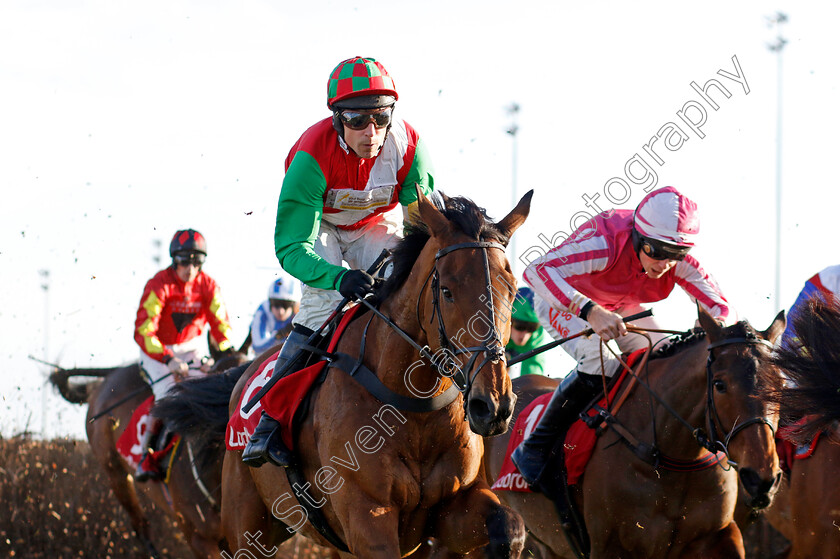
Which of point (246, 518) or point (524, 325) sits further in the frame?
point (524, 325)

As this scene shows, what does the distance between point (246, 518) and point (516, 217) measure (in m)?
2.27

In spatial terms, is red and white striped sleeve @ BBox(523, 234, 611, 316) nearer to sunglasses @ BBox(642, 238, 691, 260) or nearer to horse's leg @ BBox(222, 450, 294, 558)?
sunglasses @ BBox(642, 238, 691, 260)

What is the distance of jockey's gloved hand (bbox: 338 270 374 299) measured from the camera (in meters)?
4.03

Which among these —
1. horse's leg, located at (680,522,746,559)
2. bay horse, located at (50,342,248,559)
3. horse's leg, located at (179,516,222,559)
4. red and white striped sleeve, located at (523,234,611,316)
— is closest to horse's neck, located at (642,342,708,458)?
horse's leg, located at (680,522,746,559)

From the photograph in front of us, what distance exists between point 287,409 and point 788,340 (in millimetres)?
2227

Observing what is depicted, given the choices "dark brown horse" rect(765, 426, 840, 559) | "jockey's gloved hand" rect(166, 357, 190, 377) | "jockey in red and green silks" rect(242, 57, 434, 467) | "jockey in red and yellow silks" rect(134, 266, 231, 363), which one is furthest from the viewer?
"jockey in red and yellow silks" rect(134, 266, 231, 363)

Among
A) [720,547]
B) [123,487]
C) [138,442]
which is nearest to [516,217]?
[720,547]

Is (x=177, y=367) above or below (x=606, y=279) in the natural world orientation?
below

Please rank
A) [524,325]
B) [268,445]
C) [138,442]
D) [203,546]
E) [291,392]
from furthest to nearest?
[524,325], [138,442], [203,546], [291,392], [268,445]

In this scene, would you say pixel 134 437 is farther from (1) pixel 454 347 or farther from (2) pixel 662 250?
(1) pixel 454 347

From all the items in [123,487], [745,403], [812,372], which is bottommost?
[123,487]

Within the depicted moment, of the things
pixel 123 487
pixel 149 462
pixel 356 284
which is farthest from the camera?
pixel 123 487

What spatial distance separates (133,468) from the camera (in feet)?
26.0

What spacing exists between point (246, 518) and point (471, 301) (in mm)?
2229
